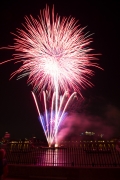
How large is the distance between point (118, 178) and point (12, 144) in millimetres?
6308

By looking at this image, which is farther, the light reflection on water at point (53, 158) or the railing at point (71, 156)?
the light reflection on water at point (53, 158)

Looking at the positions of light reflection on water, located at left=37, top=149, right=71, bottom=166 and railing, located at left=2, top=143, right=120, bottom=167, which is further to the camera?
light reflection on water, located at left=37, top=149, right=71, bottom=166

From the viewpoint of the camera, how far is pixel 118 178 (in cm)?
838

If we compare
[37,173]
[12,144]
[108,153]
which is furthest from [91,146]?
[12,144]

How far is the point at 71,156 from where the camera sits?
976cm

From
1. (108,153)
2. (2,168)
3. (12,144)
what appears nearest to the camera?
(2,168)

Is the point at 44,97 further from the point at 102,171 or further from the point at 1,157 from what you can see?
the point at 1,157

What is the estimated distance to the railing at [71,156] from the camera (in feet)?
30.6

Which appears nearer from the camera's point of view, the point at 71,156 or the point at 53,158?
the point at 53,158

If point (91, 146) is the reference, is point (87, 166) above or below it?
below

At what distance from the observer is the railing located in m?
9.34

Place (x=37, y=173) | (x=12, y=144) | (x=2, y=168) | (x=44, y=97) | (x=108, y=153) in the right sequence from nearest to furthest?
(x=2, y=168) < (x=37, y=173) < (x=108, y=153) < (x=12, y=144) < (x=44, y=97)

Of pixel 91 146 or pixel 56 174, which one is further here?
pixel 91 146

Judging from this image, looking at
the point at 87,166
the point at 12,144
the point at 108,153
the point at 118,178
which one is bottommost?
the point at 118,178
